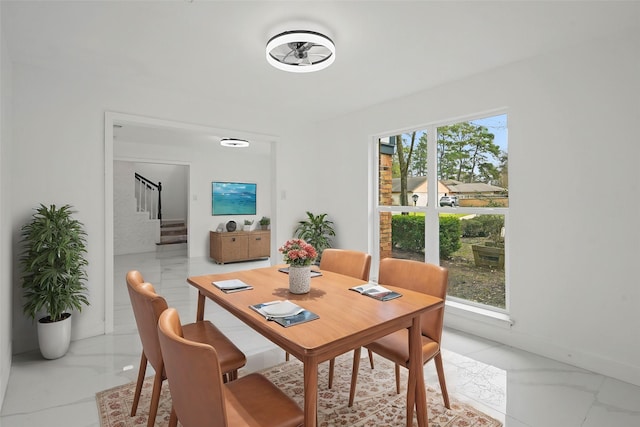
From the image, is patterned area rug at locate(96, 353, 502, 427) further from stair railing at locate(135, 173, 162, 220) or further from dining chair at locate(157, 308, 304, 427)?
stair railing at locate(135, 173, 162, 220)

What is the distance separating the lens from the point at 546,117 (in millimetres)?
2748

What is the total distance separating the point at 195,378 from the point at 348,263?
5.91 feet

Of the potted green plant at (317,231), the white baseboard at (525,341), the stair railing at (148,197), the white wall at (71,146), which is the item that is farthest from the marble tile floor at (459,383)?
the stair railing at (148,197)

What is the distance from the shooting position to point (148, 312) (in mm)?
1548

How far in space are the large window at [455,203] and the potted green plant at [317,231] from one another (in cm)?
83

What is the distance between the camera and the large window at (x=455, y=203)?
321cm

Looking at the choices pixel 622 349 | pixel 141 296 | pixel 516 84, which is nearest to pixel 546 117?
pixel 516 84

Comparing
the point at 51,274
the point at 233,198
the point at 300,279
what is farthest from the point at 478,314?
the point at 233,198

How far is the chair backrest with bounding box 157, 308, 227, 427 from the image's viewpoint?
98 centimetres

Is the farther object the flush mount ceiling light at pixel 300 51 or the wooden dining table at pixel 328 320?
the flush mount ceiling light at pixel 300 51

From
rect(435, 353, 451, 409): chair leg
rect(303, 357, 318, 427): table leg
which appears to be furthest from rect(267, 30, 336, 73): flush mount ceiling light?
rect(435, 353, 451, 409): chair leg

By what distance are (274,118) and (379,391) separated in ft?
11.5

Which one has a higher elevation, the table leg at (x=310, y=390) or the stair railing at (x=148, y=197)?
the stair railing at (x=148, y=197)

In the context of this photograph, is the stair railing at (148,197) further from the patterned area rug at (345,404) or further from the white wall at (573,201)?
the white wall at (573,201)
